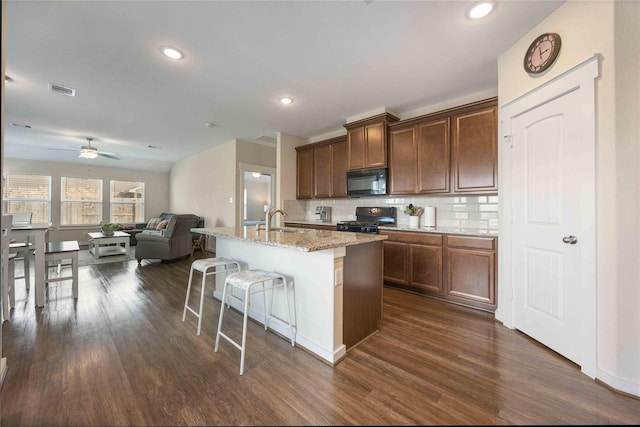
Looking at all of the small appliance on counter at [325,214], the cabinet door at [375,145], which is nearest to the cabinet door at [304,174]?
the small appliance on counter at [325,214]

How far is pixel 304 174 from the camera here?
4.88 m

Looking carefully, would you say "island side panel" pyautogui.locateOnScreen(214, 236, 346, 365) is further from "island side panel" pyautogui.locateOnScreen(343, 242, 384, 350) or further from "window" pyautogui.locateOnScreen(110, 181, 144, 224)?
"window" pyautogui.locateOnScreen(110, 181, 144, 224)

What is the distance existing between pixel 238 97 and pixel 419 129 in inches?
93.7

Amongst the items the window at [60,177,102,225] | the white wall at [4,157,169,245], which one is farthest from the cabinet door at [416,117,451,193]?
the window at [60,177,102,225]

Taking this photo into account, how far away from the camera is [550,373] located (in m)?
1.68

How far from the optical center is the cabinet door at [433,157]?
3.12 meters

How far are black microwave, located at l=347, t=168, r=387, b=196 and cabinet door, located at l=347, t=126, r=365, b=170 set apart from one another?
0.11 meters

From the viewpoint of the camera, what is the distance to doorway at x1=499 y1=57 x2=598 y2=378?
1.66 meters

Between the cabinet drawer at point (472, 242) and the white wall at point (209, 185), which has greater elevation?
the white wall at point (209, 185)

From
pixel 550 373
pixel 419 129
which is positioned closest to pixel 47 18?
pixel 419 129

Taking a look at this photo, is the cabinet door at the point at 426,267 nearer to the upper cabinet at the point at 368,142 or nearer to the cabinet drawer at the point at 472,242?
the cabinet drawer at the point at 472,242

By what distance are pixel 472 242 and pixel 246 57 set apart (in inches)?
116

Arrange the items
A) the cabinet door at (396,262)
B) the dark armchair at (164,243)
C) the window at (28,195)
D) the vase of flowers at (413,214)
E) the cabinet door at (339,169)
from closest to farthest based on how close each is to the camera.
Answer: the cabinet door at (396,262), the vase of flowers at (413,214), the cabinet door at (339,169), the dark armchair at (164,243), the window at (28,195)

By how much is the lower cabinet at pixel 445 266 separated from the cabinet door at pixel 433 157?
65 centimetres
